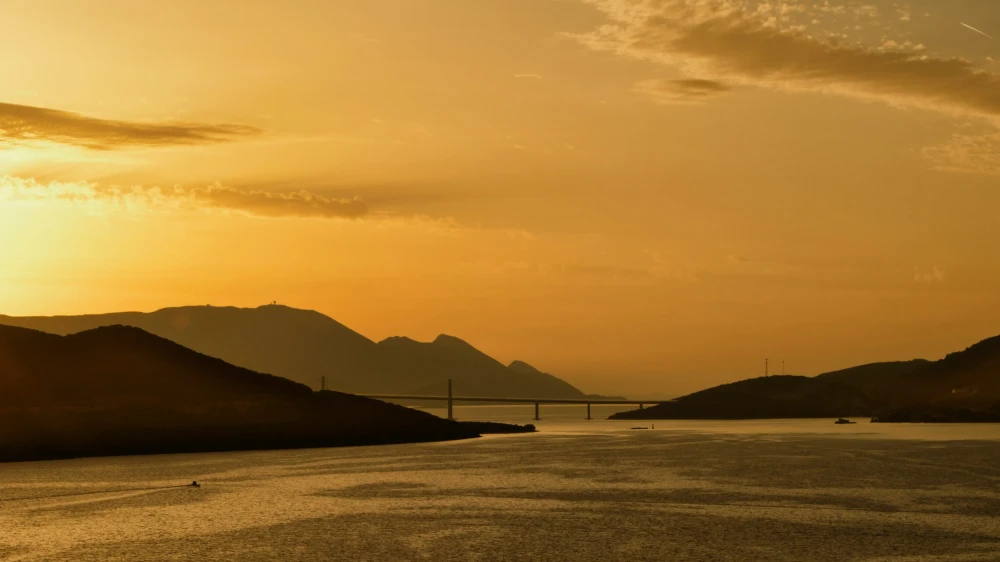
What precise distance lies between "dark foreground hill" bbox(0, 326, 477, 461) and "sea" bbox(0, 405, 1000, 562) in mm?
21790

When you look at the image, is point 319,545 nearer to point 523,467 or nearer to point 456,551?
point 456,551

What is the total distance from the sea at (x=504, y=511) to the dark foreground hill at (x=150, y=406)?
2179 cm

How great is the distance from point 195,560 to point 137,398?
82.1m

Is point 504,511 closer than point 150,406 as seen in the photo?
Yes

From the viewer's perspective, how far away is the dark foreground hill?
295 ft

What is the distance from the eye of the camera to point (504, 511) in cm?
3928

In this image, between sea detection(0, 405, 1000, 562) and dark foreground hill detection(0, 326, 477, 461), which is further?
dark foreground hill detection(0, 326, 477, 461)

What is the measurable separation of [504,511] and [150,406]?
239 feet

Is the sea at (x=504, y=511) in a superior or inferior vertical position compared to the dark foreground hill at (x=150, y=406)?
inferior

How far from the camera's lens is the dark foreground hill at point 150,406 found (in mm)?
89938

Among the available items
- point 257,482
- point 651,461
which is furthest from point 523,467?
point 257,482

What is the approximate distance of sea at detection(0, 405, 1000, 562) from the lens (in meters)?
29.5

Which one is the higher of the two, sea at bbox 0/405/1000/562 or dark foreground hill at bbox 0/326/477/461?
dark foreground hill at bbox 0/326/477/461

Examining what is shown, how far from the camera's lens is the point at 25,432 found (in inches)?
3376
